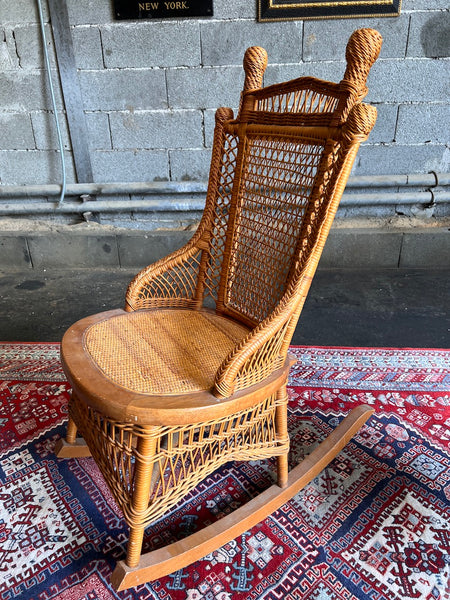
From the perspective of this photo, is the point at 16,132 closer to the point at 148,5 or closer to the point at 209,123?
the point at 148,5

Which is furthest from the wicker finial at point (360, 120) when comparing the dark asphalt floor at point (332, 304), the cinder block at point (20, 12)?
the cinder block at point (20, 12)

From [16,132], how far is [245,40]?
68.4 inches

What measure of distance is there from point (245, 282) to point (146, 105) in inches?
82.0

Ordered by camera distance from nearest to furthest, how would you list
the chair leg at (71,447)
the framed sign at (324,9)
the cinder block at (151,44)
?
the chair leg at (71,447)
the framed sign at (324,9)
the cinder block at (151,44)

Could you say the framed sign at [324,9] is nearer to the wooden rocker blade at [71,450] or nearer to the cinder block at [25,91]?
the cinder block at [25,91]

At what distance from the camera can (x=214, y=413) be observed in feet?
3.01

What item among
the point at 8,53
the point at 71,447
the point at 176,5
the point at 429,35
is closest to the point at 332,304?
the point at 71,447

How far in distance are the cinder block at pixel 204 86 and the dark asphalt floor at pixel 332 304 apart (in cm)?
128

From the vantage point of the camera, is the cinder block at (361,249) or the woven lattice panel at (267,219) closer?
the woven lattice panel at (267,219)

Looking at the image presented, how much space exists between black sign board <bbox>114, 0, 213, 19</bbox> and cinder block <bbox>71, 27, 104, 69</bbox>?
210 millimetres

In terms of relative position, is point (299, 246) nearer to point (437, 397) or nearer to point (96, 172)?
point (437, 397)

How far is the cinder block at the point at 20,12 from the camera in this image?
2.68 meters

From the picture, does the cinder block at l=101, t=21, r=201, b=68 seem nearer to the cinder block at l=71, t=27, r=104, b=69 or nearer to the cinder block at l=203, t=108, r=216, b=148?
the cinder block at l=71, t=27, r=104, b=69

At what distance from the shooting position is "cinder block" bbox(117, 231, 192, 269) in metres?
3.06
